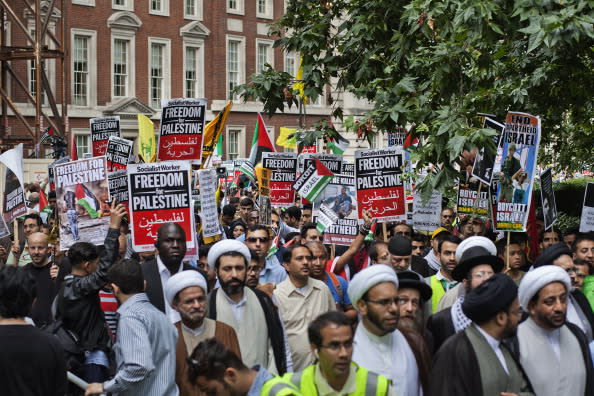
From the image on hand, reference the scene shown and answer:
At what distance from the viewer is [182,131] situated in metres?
12.3

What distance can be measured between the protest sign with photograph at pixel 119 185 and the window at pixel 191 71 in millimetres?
32301

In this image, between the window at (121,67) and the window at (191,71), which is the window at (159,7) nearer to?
the window at (121,67)

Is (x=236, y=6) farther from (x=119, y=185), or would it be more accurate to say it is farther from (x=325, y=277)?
(x=325, y=277)

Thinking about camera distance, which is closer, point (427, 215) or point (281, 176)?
point (427, 215)

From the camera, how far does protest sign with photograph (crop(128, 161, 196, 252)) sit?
32.4 ft

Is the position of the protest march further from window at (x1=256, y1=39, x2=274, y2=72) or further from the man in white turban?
window at (x1=256, y1=39, x2=274, y2=72)

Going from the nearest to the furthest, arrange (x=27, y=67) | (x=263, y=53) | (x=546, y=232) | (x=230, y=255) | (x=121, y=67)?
(x=230, y=255) → (x=546, y=232) → (x=27, y=67) → (x=121, y=67) → (x=263, y=53)

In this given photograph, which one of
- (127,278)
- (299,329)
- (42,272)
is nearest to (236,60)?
(42,272)

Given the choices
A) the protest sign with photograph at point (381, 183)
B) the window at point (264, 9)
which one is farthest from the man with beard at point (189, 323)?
the window at point (264, 9)

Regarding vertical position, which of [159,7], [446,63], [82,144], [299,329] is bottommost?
[299,329]

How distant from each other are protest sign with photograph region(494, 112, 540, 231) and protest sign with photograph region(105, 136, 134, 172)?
528 centimetres

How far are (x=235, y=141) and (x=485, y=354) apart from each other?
41.1 meters

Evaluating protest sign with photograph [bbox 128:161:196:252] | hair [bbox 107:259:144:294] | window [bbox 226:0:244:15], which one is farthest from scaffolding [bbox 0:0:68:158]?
hair [bbox 107:259:144:294]

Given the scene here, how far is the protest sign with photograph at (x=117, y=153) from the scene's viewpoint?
13562mm
